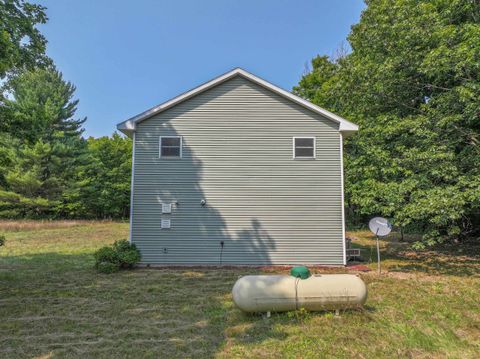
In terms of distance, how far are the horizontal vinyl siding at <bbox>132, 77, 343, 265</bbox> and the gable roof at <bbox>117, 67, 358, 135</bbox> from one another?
0.20 meters

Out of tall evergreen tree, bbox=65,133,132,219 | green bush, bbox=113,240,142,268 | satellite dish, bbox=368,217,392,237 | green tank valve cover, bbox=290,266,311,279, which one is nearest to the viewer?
green tank valve cover, bbox=290,266,311,279

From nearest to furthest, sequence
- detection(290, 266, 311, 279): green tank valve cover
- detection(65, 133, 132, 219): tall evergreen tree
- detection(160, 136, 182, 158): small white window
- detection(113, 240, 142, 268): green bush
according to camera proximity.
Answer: detection(290, 266, 311, 279): green tank valve cover, detection(113, 240, 142, 268): green bush, detection(160, 136, 182, 158): small white window, detection(65, 133, 132, 219): tall evergreen tree

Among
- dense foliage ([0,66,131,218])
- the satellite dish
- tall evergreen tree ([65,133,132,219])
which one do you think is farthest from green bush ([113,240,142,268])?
tall evergreen tree ([65,133,132,219])

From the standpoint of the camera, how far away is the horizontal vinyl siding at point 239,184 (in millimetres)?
10031

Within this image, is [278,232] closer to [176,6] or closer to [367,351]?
[367,351]

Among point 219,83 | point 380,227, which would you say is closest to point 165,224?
point 219,83

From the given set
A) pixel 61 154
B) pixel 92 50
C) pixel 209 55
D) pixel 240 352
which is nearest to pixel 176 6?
pixel 209 55

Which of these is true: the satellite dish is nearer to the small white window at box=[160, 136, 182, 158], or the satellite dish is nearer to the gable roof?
the gable roof

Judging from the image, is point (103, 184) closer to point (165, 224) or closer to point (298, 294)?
point (165, 224)

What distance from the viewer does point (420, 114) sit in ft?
33.6

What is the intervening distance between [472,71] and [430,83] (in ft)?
5.37

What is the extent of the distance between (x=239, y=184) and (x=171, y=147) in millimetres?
2737

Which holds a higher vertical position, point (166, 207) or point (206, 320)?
point (166, 207)

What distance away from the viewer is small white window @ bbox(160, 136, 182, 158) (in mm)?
10375
